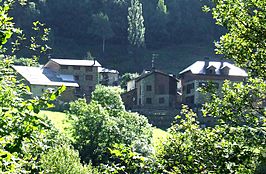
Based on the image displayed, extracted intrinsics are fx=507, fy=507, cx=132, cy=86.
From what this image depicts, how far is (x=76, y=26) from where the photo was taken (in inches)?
4786

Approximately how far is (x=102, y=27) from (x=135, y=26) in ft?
30.1

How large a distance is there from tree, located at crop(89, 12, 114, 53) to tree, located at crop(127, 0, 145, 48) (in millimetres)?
6149

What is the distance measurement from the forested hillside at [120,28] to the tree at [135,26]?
217 centimetres

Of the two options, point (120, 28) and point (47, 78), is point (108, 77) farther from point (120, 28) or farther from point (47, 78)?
point (120, 28)

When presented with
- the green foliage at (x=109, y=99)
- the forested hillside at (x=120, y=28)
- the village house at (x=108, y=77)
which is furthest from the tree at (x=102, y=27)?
the green foliage at (x=109, y=99)

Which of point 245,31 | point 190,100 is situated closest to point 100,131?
point 245,31

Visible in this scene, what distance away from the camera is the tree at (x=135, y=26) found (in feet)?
364

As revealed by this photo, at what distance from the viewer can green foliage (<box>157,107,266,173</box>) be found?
28.3 ft

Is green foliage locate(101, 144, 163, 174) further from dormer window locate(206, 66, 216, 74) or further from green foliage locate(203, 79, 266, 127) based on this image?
dormer window locate(206, 66, 216, 74)

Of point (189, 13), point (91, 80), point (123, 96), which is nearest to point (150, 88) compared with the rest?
point (123, 96)

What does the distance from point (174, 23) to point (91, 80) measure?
1794 inches

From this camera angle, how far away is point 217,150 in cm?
902

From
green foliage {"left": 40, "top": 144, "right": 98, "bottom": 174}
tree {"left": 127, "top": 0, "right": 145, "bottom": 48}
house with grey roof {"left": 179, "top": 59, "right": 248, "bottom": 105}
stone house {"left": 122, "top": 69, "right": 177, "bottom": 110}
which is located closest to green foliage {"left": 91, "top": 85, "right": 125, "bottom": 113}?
green foliage {"left": 40, "top": 144, "right": 98, "bottom": 174}

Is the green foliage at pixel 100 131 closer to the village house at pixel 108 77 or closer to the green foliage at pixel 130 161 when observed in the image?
the green foliage at pixel 130 161
